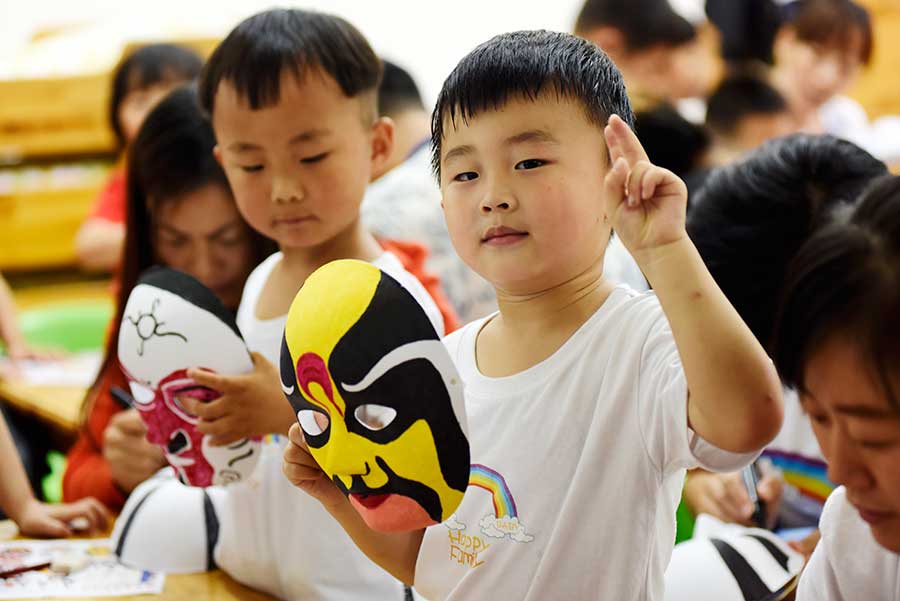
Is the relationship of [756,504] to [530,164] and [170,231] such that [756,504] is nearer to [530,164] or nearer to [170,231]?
[530,164]

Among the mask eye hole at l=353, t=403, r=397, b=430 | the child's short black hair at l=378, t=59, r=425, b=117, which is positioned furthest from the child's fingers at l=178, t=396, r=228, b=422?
the child's short black hair at l=378, t=59, r=425, b=117

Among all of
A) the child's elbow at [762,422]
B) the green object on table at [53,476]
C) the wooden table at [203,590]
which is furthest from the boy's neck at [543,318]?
the green object on table at [53,476]

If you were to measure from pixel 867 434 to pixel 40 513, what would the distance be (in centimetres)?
118

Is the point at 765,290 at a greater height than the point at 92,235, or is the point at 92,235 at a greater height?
the point at 765,290

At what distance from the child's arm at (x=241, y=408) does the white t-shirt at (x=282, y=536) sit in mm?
91

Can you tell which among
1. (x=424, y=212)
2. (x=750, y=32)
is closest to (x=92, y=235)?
(x=424, y=212)

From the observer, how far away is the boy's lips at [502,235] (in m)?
0.87

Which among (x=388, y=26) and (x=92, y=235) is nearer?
(x=92, y=235)

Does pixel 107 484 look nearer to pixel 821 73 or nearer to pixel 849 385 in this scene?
pixel 849 385

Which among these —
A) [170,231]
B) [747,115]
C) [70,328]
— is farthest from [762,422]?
[747,115]

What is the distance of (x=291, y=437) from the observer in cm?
94

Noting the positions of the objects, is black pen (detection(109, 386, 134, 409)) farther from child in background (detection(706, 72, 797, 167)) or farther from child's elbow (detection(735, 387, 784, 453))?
child in background (detection(706, 72, 797, 167))

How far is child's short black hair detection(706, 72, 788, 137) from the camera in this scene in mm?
3334

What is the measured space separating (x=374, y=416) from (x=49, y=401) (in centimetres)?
154
